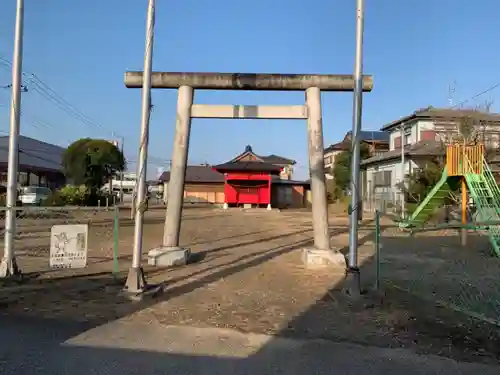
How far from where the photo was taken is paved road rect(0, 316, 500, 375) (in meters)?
4.07

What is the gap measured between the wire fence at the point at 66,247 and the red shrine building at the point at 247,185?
24491mm

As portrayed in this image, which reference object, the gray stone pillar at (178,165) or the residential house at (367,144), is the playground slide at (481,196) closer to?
the gray stone pillar at (178,165)

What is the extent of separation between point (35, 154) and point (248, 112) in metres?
47.3

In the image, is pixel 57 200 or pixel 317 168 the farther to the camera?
pixel 57 200

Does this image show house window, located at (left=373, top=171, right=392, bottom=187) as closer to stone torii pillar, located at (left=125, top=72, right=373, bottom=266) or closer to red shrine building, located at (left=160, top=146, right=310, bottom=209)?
red shrine building, located at (left=160, top=146, right=310, bottom=209)

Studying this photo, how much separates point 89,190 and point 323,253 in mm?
25678

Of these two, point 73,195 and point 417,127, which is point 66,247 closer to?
point 73,195

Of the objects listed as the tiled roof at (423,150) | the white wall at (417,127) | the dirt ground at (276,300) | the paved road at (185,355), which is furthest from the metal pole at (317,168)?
the white wall at (417,127)

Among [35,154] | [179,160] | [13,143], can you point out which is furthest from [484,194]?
[35,154]

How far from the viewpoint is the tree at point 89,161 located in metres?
35.0

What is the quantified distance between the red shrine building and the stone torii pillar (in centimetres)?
2990

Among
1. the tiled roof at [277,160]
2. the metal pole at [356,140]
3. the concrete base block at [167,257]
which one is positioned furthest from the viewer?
the tiled roof at [277,160]

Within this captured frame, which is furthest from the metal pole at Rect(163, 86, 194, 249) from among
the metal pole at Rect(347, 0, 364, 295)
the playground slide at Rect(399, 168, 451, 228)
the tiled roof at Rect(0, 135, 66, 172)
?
the tiled roof at Rect(0, 135, 66, 172)

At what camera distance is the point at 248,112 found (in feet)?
34.7
